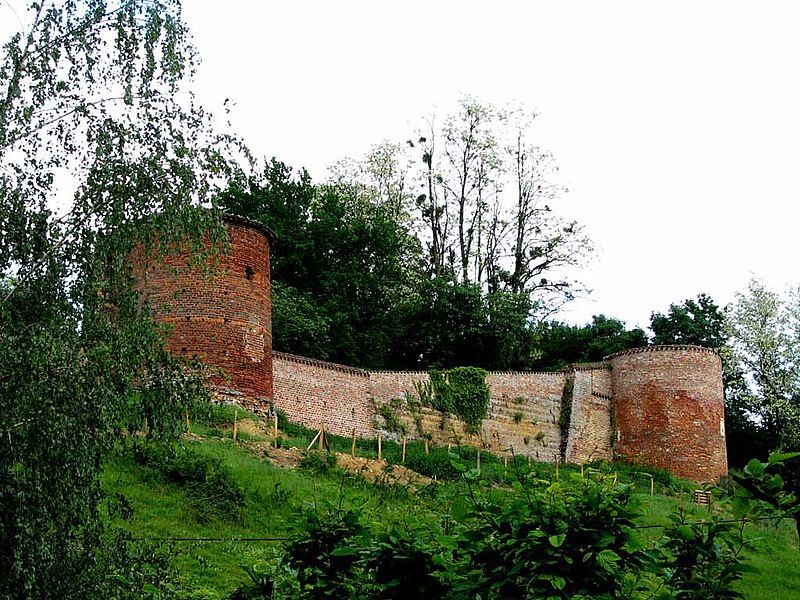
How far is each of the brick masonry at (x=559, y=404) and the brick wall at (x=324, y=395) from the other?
3 cm

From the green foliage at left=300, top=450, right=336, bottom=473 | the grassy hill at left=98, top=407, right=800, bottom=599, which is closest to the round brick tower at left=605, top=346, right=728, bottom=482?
the grassy hill at left=98, top=407, right=800, bottom=599

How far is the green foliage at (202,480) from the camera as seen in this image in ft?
48.0

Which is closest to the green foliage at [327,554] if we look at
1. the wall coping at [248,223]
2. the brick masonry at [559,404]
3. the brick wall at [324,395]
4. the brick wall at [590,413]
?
the wall coping at [248,223]

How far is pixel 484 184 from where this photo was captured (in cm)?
3922

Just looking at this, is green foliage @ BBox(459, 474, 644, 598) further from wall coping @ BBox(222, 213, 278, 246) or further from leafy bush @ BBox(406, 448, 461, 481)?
wall coping @ BBox(222, 213, 278, 246)

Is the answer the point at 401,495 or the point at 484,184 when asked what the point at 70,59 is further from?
the point at 484,184

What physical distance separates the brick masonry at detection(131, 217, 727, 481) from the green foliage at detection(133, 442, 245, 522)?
7004 millimetres

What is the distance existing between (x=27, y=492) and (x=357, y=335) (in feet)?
87.3

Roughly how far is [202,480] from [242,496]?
2.47 ft

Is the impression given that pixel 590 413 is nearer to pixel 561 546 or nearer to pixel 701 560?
pixel 701 560

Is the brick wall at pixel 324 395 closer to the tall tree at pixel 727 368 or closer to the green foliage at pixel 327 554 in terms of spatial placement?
the tall tree at pixel 727 368

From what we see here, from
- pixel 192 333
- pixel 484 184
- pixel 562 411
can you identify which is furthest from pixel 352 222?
pixel 192 333

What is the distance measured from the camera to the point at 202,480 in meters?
15.5

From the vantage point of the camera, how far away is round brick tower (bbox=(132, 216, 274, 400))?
70.7 ft
